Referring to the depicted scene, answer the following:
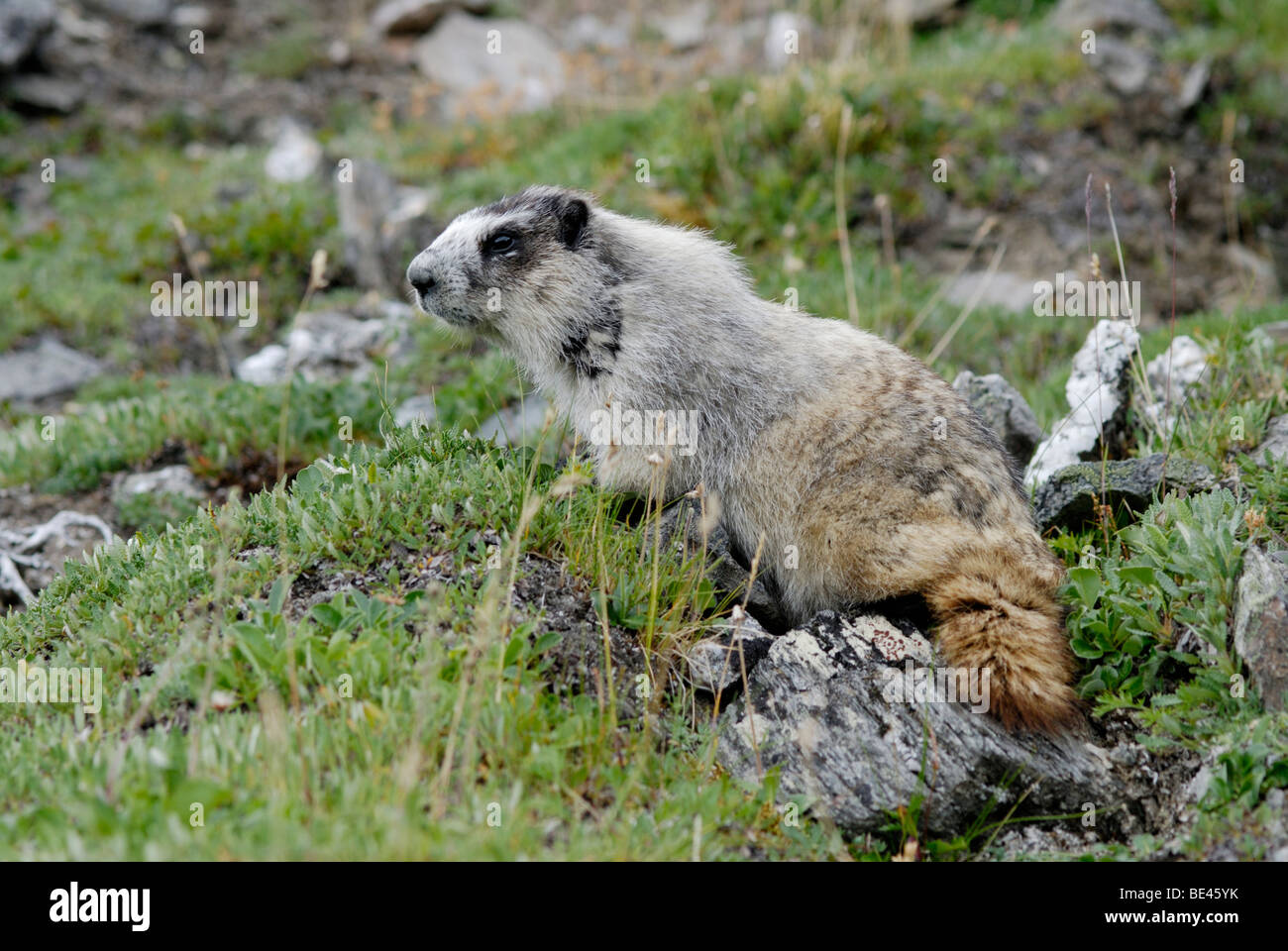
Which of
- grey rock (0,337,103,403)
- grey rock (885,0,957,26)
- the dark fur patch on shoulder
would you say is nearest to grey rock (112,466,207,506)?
grey rock (0,337,103,403)

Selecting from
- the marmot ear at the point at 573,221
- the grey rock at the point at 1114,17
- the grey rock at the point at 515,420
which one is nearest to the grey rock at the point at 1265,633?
the marmot ear at the point at 573,221

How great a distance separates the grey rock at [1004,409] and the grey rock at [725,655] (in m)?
2.85

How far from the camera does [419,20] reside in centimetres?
1888

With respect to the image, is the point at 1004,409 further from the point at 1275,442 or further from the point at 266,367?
the point at 266,367

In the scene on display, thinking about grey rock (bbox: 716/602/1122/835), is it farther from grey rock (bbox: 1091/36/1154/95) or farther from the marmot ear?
grey rock (bbox: 1091/36/1154/95)

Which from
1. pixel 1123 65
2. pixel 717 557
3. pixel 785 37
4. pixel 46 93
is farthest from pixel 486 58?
pixel 717 557

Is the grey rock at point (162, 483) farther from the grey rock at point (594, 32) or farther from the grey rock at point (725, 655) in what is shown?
the grey rock at point (594, 32)

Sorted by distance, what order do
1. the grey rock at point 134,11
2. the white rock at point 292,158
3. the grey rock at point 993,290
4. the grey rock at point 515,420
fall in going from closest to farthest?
the grey rock at point 515,420 < the grey rock at point 993,290 < the white rock at point 292,158 < the grey rock at point 134,11

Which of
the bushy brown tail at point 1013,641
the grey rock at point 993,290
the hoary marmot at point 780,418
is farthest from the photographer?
the grey rock at point 993,290

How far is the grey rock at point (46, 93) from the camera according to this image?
15.8m

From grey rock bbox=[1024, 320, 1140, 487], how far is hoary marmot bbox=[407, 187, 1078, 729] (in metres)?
1.31

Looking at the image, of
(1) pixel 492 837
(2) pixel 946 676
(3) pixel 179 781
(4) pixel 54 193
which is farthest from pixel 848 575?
→ (4) pixel 54 193

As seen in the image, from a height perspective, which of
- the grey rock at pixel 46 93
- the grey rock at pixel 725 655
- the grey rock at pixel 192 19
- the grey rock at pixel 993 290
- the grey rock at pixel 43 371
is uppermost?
the grey rock at pixel 192 19

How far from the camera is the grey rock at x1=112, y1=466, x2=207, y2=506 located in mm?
8523
